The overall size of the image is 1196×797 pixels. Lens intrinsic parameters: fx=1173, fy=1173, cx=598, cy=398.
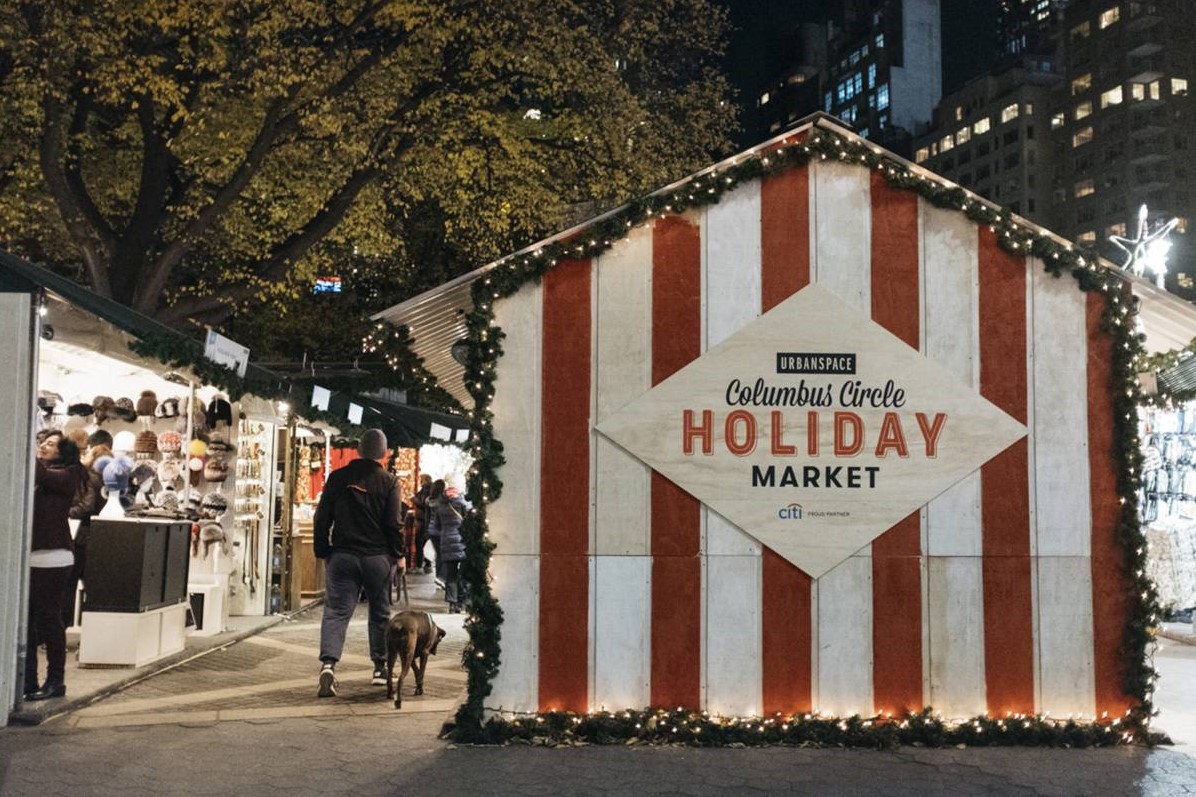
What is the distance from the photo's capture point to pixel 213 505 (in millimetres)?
13125

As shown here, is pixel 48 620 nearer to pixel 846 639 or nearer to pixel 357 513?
pixel 357 513

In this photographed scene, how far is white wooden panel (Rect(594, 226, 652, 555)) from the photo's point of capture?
7379 mm

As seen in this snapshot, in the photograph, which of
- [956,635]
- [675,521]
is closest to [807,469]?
[675,521]

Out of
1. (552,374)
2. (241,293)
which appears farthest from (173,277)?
(552,374)

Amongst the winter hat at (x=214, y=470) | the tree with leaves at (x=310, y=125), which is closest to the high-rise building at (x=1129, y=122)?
the tree with leaves at (x=310, y=125)

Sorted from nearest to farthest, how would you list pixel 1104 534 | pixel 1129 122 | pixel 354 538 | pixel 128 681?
pixel 1104 534 → pixel 354 538 → pixel 128 681 → pixel 1129 122

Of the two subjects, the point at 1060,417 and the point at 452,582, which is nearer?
the point at 1060,417

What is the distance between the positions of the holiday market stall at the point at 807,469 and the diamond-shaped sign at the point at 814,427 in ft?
0.05

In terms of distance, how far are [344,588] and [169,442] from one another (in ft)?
16.8

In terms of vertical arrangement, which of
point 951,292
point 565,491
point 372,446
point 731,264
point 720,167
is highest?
point 720,167

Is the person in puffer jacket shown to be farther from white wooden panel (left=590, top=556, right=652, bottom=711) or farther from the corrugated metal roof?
white wooden panel (left=590, top=556, right=652, bottom=711)

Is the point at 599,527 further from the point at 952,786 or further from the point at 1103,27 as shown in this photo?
the point at 1103,27

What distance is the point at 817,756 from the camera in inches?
273

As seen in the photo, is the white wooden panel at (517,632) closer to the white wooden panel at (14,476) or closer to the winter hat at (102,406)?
the white wooden panel at (14,476)
